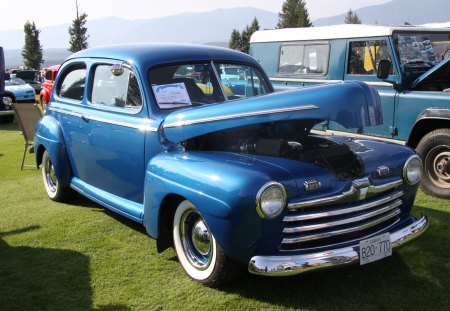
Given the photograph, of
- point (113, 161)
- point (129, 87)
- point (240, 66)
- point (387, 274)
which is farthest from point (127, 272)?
point (240, 66)

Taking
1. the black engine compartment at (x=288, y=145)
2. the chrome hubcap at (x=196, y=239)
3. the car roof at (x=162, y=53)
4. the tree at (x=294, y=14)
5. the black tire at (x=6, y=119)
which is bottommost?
the black tire at (x=6, y=119)

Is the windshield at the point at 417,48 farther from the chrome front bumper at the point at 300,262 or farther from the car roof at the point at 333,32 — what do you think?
the chrome front bumper at the point at 300,262

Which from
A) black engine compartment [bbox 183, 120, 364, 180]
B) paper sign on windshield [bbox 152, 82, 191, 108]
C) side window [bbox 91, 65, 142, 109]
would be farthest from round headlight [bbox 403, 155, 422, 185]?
side window [bbox 91, 65, 142, 109]

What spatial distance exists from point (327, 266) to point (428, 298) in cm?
81

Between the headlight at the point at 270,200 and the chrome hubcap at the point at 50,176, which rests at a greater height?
the headlight at the point at 270,200

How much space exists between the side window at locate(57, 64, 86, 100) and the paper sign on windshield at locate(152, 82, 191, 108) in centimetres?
129

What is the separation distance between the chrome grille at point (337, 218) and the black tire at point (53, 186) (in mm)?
3313

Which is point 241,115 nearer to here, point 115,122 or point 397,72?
point 115,122

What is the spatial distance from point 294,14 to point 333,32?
45.1 meters

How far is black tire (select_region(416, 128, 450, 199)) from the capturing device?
17.3 feet

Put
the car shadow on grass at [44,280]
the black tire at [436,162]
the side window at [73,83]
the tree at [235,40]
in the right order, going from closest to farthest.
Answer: the car shadow on grass at [44,280] < the side window at [73,83] < the black tire at [436,162] < the tree at [235,40]

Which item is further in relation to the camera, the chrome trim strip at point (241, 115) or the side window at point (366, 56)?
the side window at point (366, 56)

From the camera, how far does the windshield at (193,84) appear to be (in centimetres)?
389

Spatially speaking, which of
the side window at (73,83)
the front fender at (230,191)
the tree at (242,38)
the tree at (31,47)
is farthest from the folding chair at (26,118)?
the tree at (31,47)
